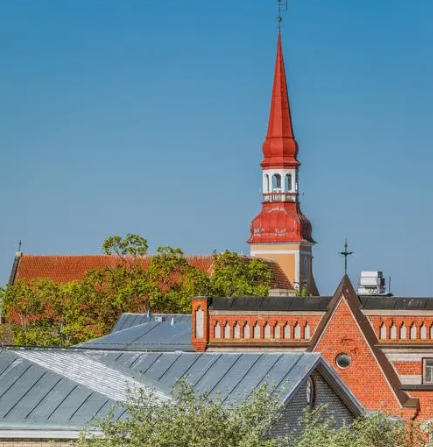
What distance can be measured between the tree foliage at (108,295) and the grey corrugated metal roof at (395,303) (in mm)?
31659

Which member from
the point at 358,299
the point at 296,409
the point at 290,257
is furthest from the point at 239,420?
the point at 290,257

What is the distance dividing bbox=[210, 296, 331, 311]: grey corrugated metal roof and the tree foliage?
29255 millimetres

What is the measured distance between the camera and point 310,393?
133 ft

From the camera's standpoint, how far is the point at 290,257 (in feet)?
509

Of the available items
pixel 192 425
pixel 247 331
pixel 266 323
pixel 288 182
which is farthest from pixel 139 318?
pixel 288 182

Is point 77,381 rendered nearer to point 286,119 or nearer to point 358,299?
point 358,299

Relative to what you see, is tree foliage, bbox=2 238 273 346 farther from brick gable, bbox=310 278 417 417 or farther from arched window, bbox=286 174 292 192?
arched window, bbox=286 174 292 192

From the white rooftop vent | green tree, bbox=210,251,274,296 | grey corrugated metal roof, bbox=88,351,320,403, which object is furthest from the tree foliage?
grey corrugated metal roof, bbox=88,351,320,403

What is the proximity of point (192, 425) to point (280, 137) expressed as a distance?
12681 centimetres

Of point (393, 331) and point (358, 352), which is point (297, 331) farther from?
point (393, 331)

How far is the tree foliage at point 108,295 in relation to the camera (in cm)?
8794

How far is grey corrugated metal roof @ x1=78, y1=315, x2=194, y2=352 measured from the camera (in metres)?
60.5

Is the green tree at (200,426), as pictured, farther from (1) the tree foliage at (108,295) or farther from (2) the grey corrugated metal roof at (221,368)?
(1) the tree foliage at (108,295)

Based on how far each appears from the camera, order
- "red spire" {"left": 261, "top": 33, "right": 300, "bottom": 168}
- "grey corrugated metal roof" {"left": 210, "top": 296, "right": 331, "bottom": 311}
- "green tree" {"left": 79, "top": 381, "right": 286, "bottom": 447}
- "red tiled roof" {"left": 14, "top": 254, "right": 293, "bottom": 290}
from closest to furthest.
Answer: "green tree" {"left": 79, "top": 381, "right": 286, "bottom": 447}
"grey corrugated metal roof" {"left": 210, "top": 296, "right": 331, "bottom": 311}
"red tiled roof" {"left": 14, "top": 254, "right": 293, "bottom": 290}
"red spire" {"left": 261, "top": 33, "right": 300, "bottom": 168}
